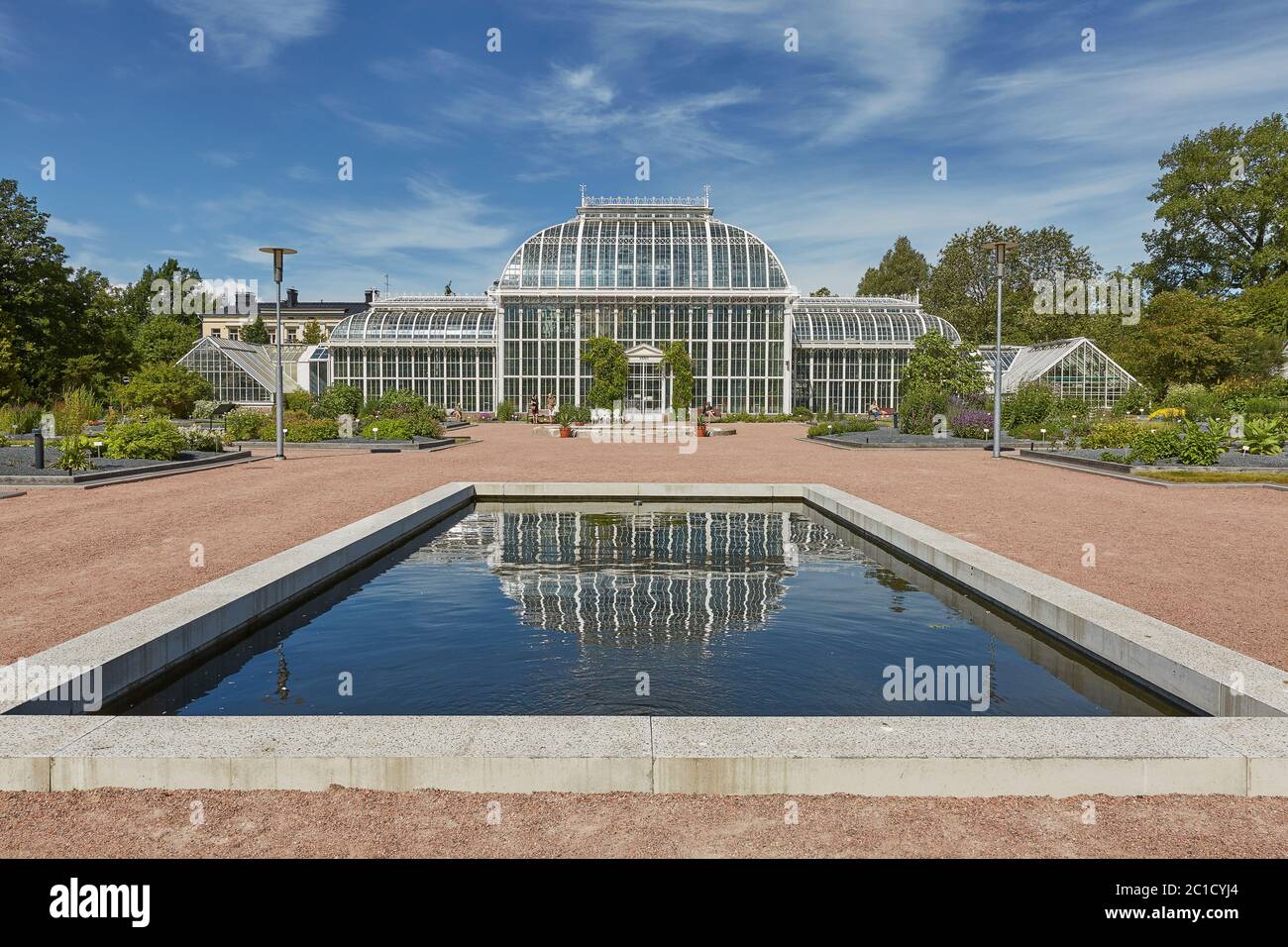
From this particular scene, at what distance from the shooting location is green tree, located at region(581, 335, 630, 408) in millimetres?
56344

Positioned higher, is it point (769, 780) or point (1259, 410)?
point (1259, 410)

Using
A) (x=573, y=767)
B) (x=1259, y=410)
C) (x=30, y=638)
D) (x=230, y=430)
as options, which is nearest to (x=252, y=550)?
(x=30, y=638)

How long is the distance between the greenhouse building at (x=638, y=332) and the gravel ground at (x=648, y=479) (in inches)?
1512

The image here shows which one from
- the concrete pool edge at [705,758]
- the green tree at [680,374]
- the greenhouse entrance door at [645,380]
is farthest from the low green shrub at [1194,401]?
the concrete pool edge at [705,758]

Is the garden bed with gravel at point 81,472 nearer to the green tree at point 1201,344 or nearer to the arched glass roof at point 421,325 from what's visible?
the arched glass roof at point 421,325

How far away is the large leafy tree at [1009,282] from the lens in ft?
252

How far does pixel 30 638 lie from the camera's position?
7.71 metres

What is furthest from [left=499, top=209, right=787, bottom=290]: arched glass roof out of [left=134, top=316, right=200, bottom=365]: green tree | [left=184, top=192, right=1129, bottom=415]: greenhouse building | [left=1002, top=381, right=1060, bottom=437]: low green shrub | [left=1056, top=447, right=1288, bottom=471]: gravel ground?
[left=1056, top=447, right=1288, bottom=471]: gravel ground

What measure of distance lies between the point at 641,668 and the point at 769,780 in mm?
2841

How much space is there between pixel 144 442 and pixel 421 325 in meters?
42.7

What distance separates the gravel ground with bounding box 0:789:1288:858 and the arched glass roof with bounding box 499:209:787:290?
2385 inches

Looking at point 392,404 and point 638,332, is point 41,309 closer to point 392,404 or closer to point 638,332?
point 392,404

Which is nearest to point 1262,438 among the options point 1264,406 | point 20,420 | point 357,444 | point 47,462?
point 1264,406
